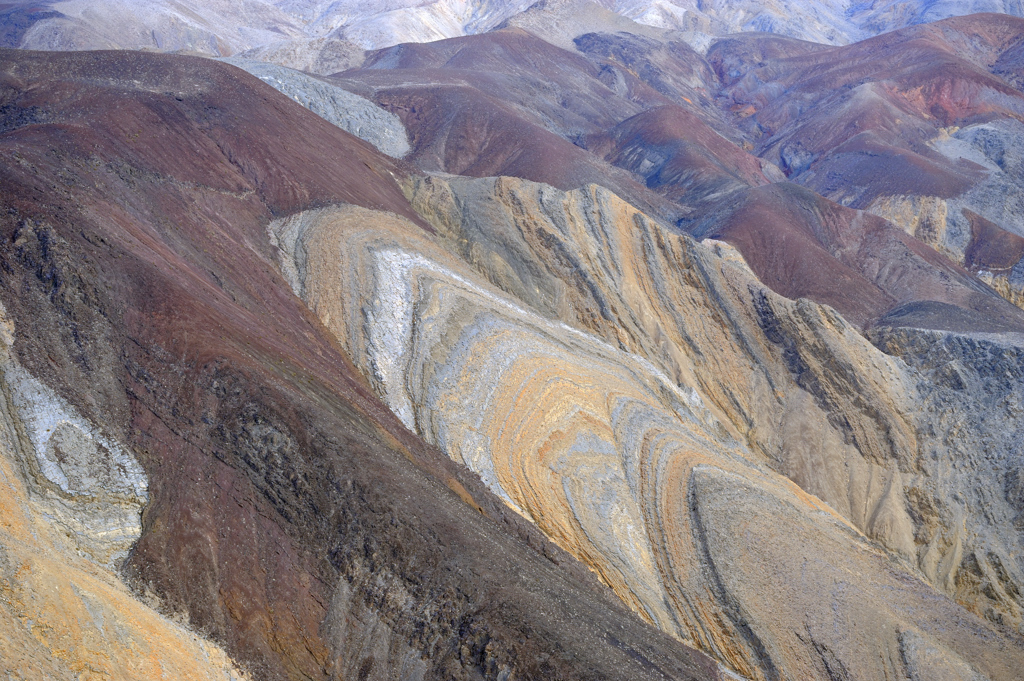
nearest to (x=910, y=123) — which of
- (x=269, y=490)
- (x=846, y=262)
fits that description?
(x=846, y=262)

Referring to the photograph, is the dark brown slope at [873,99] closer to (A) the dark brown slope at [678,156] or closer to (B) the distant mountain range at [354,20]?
(A) the dark brown slope at [678,156]

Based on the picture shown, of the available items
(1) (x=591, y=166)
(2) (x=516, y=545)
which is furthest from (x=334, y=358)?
(1) (x=591, y=166)

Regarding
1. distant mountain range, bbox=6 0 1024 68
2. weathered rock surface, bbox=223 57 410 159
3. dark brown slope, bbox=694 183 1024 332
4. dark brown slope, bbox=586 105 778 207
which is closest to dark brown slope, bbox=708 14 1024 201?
dark brown slope, bbox=586 105 778 207

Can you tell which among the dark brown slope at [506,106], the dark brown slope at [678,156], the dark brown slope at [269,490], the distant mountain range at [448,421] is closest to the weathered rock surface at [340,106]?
the distant mountain range at [448,421]

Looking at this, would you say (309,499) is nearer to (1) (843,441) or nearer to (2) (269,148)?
(2) (269,148)

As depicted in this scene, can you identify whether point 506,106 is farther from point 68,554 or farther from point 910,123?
point 68,554

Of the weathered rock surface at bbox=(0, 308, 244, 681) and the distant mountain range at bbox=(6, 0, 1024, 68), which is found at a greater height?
the distant mountain range at bbox=(6, 0, 1024, 68)

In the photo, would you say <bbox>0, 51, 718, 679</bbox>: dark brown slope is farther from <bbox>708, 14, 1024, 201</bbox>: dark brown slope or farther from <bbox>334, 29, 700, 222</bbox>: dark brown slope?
<bbox>708, 14, 1024, 201</bbox>: dark brown slope

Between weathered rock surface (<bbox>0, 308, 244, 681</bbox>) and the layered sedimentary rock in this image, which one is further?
the layered sedimentary rock
